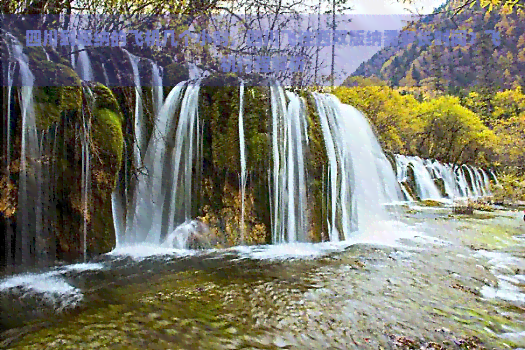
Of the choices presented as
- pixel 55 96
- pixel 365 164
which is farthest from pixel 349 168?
pixel 55 96

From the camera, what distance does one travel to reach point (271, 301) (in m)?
3.84

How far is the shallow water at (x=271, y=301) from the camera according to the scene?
10.0ft

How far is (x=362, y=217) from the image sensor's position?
9461 mm

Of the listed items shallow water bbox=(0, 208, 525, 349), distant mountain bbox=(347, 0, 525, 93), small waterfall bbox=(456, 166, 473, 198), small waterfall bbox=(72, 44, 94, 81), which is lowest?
small waterfall bbox=(456, 166, 473, 198)

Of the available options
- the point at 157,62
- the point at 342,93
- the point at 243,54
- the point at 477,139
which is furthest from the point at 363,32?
the point at 477,139

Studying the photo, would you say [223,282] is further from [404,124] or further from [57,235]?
[404,124]

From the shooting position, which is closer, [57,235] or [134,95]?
[57,235]

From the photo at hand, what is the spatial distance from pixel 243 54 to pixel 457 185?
17.7 m

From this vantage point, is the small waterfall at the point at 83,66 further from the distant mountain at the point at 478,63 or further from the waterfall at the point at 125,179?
the distant mountain at the point at 478,63

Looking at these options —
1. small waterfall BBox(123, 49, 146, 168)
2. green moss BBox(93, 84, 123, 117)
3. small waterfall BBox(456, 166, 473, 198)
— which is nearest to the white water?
green moss BBox(93, 84, 123, 117)

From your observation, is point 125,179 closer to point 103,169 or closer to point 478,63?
point 103,169

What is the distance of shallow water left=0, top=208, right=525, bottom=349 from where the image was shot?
3.05 metres

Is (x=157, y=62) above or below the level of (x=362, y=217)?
above

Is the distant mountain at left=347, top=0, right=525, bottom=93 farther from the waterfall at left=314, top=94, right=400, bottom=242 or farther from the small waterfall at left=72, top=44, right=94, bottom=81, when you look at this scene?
the small waterfall at left=72, top=44, right=94, bottom=81
